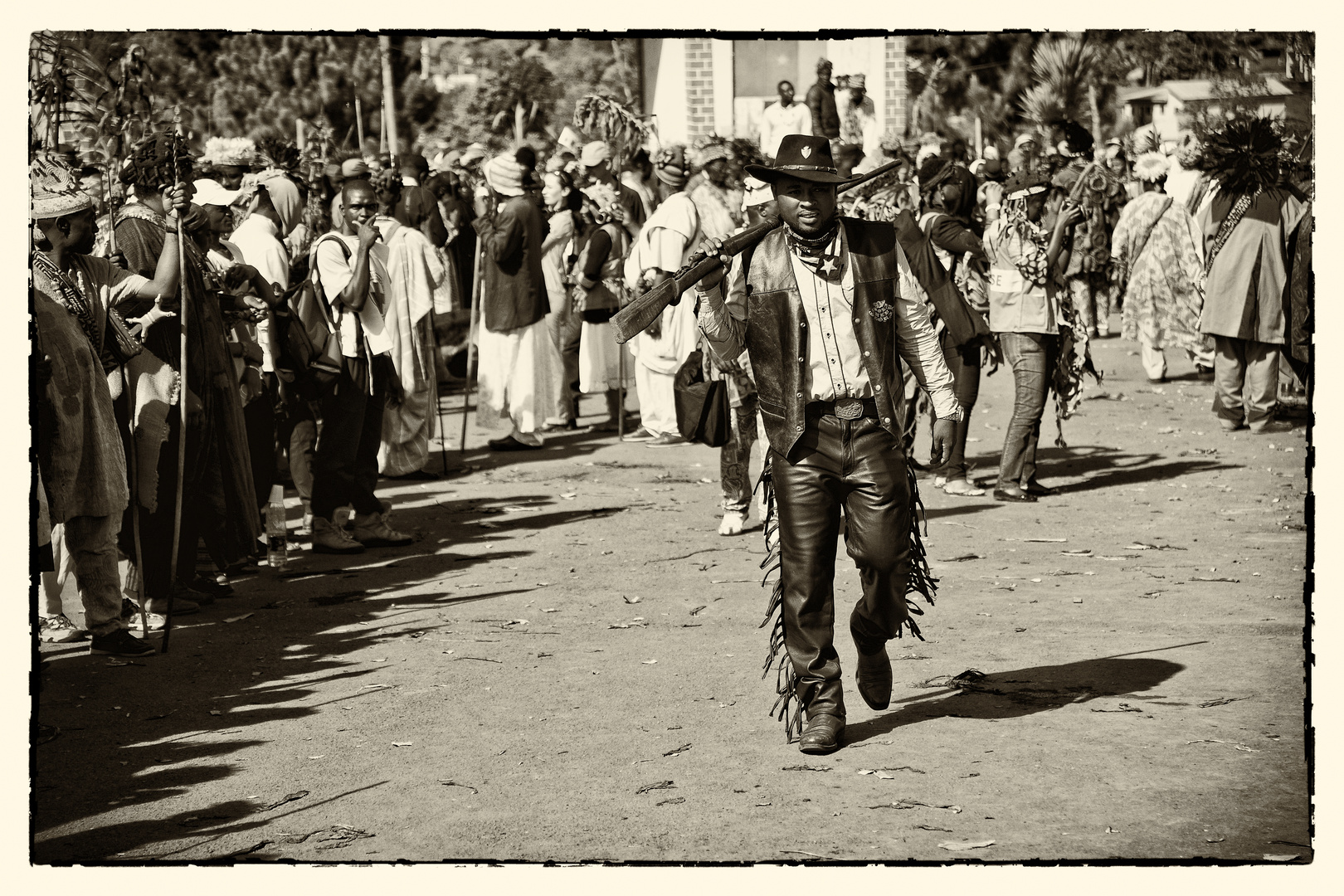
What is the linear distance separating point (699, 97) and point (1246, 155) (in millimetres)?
13875

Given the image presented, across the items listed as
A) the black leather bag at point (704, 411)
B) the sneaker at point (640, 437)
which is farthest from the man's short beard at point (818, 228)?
the sneaker at point (640, 437)

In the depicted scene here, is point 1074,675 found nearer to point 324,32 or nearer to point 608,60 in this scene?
point 324,32

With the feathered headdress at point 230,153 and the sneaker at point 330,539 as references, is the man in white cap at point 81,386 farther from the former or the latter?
the feathered headdress at point 230,153

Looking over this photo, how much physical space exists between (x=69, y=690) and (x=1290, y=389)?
11.3m

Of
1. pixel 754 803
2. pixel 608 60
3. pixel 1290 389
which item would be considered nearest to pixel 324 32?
pixel 754 803

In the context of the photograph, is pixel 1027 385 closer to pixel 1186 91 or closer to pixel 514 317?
pixel 514 317

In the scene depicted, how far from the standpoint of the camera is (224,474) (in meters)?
8.45

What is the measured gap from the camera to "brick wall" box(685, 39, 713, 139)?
25.3 m

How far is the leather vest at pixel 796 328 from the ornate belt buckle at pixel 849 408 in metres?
0.07

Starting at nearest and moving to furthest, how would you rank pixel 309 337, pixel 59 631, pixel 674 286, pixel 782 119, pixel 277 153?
pixel 674 286 < pixel 59 631 < pixel 309 337 < pixel 277 153 < pixel 782 119

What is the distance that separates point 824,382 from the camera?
5883 mm

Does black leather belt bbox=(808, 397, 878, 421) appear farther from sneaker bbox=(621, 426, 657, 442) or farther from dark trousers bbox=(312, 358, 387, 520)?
sneaker bbox=(621, 426, 657, 442)

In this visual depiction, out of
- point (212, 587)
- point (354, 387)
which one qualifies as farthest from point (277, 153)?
point (212, 587)

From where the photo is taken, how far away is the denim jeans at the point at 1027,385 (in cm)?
1097
